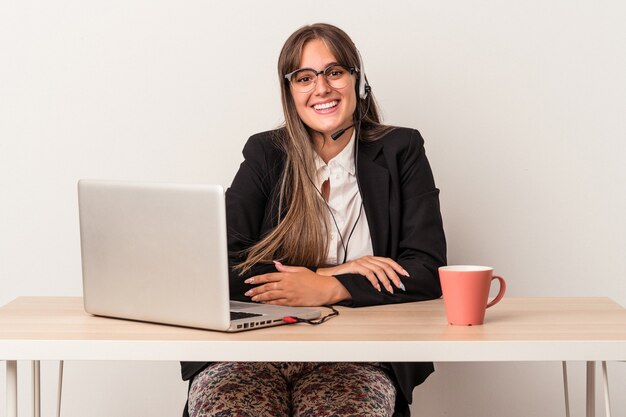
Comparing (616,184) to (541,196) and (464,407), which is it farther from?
(464,407)

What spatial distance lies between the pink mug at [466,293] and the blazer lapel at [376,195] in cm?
64

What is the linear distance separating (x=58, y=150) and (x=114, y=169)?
0.62ft

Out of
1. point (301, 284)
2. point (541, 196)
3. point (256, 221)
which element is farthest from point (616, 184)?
Result: point (301, 284)

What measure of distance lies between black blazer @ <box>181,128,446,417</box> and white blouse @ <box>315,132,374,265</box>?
4 cm

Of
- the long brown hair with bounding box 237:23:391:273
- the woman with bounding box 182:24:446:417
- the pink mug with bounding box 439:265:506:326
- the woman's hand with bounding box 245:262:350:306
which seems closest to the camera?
the pink mug with bounding box 439:265:506:326

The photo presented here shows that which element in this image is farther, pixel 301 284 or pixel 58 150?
pixel 58 150

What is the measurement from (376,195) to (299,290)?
0.47 metres

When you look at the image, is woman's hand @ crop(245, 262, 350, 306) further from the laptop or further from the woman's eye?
the woman's eye

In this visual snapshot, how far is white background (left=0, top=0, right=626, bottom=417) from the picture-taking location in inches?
109

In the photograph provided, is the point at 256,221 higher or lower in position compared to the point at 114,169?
lower

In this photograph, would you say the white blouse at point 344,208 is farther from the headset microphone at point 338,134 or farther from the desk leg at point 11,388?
the desk leg at point 11,388

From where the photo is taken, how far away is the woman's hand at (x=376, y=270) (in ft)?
6.03

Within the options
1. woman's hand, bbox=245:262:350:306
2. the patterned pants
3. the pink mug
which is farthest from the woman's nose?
the pink mug

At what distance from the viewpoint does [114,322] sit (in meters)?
1.58
